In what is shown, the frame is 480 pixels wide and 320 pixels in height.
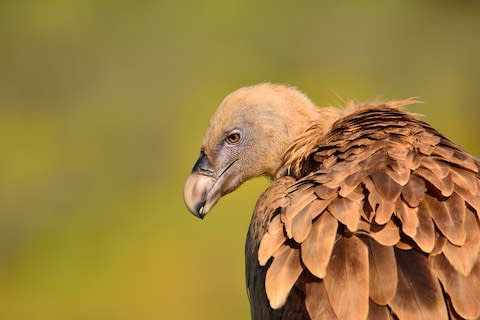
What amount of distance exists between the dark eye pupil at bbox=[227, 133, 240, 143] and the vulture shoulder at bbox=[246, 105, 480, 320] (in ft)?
5.50

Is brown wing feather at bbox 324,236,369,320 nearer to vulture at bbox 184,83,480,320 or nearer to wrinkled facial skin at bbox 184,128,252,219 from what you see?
vulture at bbox 184,83,480,320

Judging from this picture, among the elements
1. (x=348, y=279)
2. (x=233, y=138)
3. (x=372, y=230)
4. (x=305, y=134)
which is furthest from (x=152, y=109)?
(x=348, y=279)

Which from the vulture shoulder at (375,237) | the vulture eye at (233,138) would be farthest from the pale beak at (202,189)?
the vulture shoulder at (375,237)

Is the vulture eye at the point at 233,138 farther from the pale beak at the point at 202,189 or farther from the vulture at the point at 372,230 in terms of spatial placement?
the vulture at the point at 372,230

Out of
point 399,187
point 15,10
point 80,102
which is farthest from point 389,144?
point 15,10

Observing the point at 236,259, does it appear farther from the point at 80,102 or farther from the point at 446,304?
the point at 446,304

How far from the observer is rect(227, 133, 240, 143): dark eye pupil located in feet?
26.9

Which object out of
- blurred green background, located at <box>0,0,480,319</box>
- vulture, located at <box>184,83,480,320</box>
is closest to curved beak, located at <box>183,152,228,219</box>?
vulture, located at <box>184,83,480,320</box>

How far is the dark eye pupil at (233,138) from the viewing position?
8.20 meters

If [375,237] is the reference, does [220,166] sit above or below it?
below

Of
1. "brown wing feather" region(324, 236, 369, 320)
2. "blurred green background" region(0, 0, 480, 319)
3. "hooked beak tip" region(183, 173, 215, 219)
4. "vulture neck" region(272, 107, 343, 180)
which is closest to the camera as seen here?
"brown wing feather" region(324, 236, 369, 320)

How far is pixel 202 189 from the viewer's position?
26.5ft

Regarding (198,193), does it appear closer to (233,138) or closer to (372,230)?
(233,138)

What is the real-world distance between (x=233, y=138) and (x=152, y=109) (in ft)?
37.1
